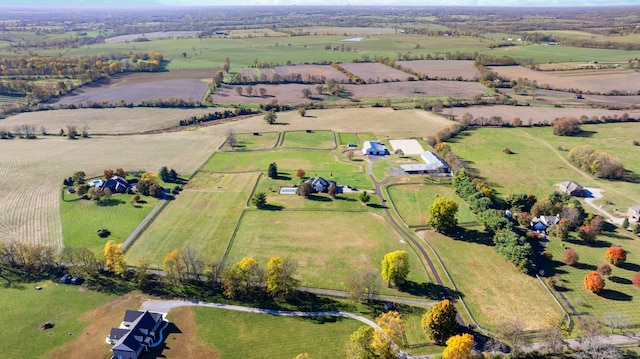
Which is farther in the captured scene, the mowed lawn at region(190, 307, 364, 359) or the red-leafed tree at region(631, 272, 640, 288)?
the red-leafed tree at region(631, 272, 640, 288)

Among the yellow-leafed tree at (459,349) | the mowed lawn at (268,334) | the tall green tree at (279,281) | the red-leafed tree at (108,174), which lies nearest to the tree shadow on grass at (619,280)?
the yellow-leafed tree at (459,349)

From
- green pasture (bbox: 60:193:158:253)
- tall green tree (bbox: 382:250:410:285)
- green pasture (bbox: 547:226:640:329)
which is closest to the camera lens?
green pasture (bbox: 547:226:640:329)

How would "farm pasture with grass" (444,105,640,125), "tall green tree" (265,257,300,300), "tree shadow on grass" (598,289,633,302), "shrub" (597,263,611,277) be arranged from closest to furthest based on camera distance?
1. "tall green tree" (265,257,300,300)
2. "tree shadow on grass" (598,289,633,302)
3. "shrub" (597,263,611,277)
4. "farm pasture with grass" (444,105,640,125)

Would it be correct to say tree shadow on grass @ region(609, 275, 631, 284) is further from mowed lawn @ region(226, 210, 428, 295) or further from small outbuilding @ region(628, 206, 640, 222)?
mowed lawn @ region(226, 210, 428, 295)

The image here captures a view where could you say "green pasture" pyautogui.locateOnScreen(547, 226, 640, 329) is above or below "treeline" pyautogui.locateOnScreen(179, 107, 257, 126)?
below

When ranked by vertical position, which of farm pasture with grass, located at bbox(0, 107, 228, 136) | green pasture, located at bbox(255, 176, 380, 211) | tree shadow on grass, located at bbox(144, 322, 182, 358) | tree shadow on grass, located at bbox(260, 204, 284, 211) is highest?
farm pasture with grass, located at bbox(0, 107, 228, 136)

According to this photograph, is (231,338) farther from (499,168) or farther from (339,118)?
(339,118)

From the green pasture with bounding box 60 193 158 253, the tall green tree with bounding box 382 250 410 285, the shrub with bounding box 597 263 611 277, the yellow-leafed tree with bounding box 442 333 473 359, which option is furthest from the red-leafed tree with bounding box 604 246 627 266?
the green pasture with bounding box 60 193 158 253
